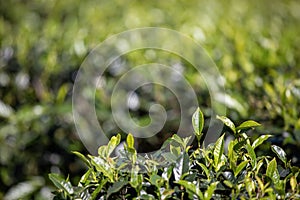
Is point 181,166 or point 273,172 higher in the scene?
point 181,166

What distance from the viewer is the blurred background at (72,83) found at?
3111 millimetres

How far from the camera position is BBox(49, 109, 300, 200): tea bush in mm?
1846

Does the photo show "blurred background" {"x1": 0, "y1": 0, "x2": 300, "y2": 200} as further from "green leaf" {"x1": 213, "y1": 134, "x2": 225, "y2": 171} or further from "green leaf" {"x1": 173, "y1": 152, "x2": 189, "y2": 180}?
"green leaf" {"x1": 173, "y1": 152, "x2": 189, "y2": 180}

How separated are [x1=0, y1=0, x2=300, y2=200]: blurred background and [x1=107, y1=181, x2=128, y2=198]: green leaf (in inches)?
44.4

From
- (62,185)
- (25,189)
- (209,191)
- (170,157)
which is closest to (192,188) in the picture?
(209,191)

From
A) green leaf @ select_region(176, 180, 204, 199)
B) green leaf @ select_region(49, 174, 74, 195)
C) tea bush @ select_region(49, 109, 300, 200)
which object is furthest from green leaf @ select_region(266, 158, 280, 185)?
green leaf @ select_region(49, 174, 74, 195)

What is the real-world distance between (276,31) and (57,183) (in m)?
3.27

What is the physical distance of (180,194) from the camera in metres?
1.89

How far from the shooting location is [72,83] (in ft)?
12.3

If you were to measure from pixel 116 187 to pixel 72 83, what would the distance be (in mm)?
2006

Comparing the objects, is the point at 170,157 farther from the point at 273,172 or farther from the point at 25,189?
the point at 25,189

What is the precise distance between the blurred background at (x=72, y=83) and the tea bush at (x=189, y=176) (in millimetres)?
787

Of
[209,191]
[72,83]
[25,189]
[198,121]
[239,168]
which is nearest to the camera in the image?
[209,191]

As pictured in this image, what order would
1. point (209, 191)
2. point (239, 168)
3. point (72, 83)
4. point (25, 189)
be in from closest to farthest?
point (209, 191) < point (239, 168) < point (25, 189) < point (72, 83)
